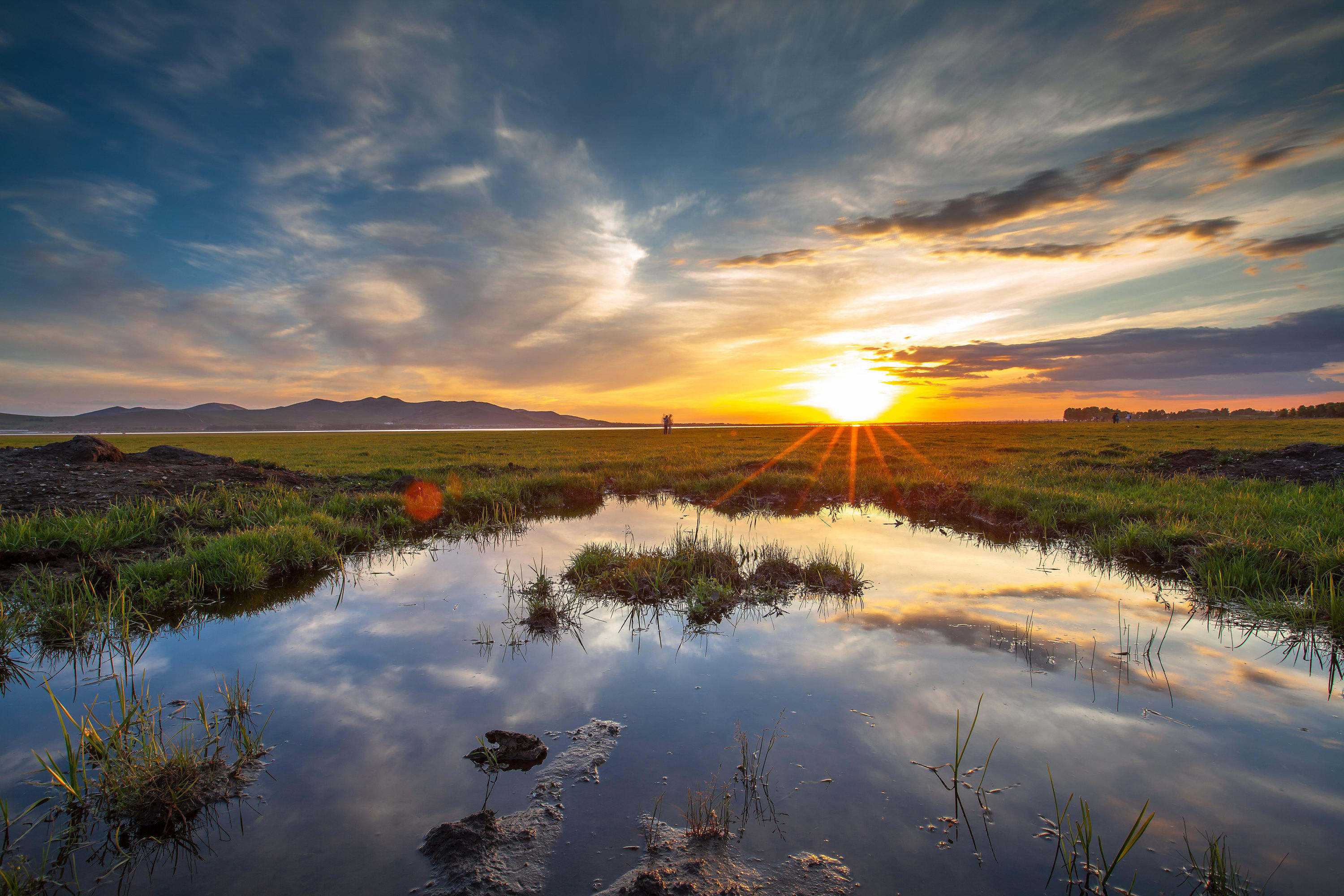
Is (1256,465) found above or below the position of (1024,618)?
above

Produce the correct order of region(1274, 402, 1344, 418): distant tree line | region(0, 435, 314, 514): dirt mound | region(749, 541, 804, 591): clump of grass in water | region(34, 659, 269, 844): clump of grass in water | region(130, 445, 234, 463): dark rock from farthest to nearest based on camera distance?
region(1274, 402, 1344, 418): distant tree line < region(130, 445, 234, 463): dark rock < region(0, 435, 314, 514): dirt mound < region(749, 541, 804, 591): clump of grass in water < region(34, 659, 269, 844): clump of grass in water

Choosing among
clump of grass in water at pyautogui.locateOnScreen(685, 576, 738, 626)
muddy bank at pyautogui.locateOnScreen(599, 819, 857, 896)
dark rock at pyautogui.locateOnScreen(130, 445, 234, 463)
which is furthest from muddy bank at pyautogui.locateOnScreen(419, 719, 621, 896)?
dark rock at pyautogui.locateOnScreen(130, 445, 234, 463)

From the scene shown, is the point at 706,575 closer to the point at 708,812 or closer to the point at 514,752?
the point at 514,752

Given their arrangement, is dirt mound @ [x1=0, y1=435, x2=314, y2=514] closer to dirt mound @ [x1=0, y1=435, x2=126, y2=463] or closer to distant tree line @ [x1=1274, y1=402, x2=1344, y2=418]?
dirt mound @ [x1=0, y1=435, x2=126, y2=463]

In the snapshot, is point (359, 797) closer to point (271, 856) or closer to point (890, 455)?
point (271, 856)

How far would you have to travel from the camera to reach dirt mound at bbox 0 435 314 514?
34.7 ft

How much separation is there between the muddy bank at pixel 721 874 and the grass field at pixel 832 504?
23.1ft

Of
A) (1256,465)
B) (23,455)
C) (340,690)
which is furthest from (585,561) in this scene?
(1256,465)

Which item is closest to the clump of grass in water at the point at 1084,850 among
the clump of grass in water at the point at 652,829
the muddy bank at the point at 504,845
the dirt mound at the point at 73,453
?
the clump of grass in water at the point at 652,829

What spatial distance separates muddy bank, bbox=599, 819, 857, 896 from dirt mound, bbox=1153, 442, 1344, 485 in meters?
18.1

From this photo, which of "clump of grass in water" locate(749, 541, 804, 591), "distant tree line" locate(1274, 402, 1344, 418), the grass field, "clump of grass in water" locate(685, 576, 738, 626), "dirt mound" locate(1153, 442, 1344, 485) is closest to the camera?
"clump of grass in water" locate(685, 576, 738, 626)

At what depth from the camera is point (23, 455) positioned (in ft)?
41.9

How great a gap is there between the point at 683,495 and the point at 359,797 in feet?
46.6

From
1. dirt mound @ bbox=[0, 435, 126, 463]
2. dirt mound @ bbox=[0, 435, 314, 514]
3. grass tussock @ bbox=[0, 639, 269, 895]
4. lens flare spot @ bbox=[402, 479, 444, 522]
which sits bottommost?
grass tussock @ bbox=[0, 639, 269, 895]
